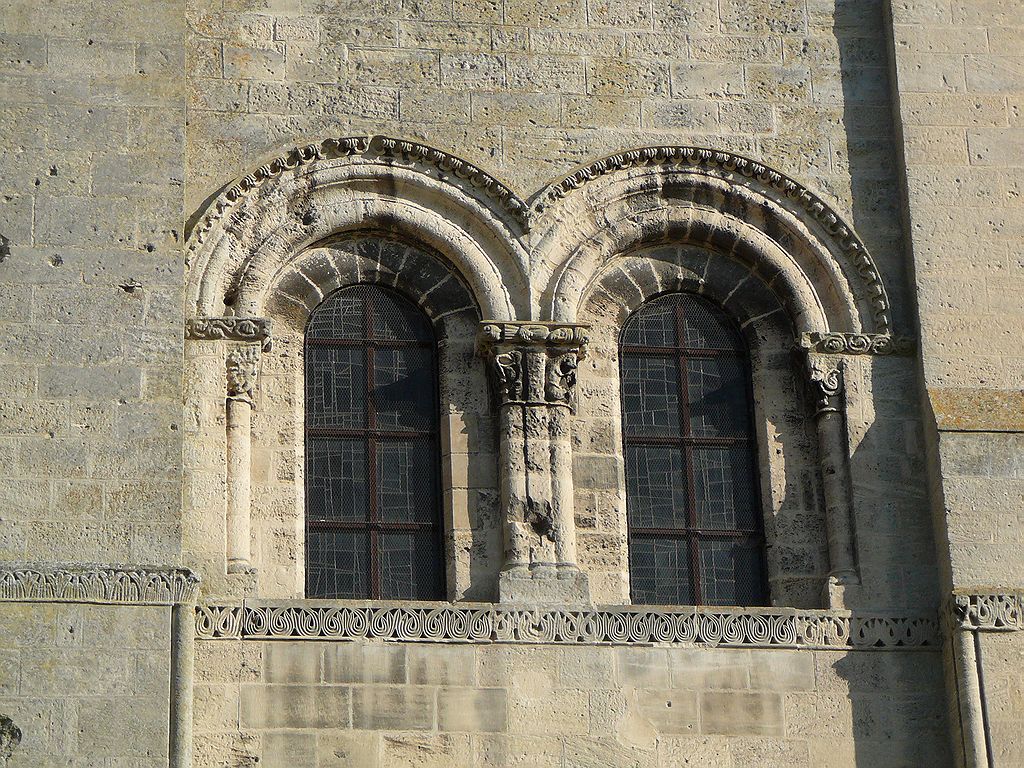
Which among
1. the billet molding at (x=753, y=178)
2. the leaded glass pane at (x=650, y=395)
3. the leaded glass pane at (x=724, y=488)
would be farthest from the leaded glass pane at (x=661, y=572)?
the billet molding at (x=753, y=178)

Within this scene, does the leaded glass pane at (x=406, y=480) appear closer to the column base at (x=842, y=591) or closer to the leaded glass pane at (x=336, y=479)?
the leaded glass pane at (x=336, y=479)

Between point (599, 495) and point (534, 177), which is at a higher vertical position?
point (534, 177)

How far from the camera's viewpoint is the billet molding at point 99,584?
14922 millimetres

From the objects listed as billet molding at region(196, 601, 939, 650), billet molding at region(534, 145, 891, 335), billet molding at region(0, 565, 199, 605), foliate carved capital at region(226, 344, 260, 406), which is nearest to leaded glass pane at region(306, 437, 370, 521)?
foliate carved capital at region(226, 344, 260, 406)

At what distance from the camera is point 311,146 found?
16812mm

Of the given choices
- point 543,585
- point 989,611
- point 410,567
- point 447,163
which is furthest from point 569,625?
point 447,163

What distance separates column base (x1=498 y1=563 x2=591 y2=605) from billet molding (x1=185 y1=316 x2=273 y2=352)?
85.5 inches

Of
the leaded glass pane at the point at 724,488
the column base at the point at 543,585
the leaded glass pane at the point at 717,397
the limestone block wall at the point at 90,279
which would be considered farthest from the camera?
the leaded glass pane at the point at 717,397

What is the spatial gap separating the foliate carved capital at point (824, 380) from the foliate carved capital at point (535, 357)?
1.50m

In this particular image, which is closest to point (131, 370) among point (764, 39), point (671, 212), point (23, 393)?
point (23, 393)

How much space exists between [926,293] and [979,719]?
2.91 metres

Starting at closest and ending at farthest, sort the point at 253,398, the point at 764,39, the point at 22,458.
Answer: the point at 22,458, the point at 253,398, the point at 764,39

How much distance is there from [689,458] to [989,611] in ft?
7.18

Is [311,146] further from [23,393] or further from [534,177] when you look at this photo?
[23,393]
